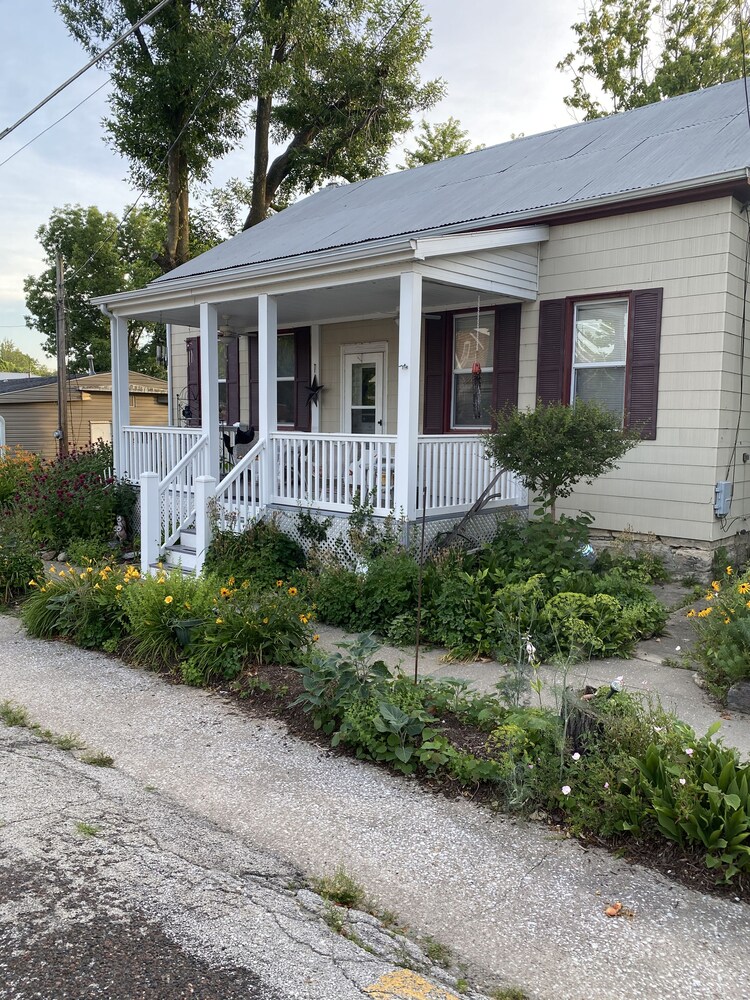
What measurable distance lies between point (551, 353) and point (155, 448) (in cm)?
548

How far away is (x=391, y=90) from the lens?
21984 millimetres

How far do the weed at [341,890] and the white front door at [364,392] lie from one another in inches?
340

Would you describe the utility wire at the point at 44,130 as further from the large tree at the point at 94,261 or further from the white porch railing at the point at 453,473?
the large tree at the point at 94,261

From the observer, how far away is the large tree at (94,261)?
34.5 m

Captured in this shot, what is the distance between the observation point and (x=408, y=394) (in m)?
7.52

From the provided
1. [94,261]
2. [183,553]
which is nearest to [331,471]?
[183,553]

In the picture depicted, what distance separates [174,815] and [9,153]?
13.1m

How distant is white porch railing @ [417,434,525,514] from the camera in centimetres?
787

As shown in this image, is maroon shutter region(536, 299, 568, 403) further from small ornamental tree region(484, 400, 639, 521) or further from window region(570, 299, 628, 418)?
small ornamental tree region(484, 400, 639, 521)

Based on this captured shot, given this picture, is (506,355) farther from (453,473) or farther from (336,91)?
(336,91)

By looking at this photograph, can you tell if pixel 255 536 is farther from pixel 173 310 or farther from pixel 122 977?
pixel 122 977

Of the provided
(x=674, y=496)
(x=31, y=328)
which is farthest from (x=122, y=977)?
(x=31, y=328)

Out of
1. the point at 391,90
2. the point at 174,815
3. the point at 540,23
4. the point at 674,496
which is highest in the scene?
the point at 391,90

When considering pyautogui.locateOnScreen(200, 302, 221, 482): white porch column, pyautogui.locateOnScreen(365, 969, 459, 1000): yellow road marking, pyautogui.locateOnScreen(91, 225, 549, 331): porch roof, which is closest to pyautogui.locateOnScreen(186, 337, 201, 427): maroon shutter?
pyautogui.locateOnScreen(91, 225, 549, 331): porch roof
